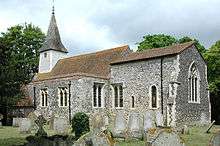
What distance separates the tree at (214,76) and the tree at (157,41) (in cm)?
861

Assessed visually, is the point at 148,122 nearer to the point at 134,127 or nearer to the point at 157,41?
the point at 134,127

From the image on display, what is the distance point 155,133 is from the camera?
9.70 meters

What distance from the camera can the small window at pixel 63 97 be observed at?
33369 millimetres

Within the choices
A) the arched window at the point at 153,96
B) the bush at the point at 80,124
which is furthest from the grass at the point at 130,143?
the arched window at the point at 153,96

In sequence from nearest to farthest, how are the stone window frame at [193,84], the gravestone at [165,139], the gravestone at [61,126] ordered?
the gravestone at [165,139]
the gravestone at [61,126]
the stone window frame at [193,84]

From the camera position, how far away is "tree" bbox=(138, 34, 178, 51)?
162 feet

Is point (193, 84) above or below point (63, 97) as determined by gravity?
above

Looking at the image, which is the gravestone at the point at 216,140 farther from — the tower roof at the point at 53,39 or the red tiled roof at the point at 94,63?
the tower roof at the point at 53,39

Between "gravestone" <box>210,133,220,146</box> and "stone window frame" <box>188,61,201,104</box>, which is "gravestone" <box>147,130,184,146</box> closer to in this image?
"gravestone" <box>210,133,220,146</box>

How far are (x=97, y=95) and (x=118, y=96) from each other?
1.77 metres

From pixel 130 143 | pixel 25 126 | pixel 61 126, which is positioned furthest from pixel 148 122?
pixel 25 126

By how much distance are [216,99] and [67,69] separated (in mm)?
15284

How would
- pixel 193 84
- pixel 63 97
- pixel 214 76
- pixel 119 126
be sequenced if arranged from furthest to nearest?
pixel 214 76, pixel 63 97, pixel 193 84, pixel 119 126

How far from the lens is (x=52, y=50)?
148ft
